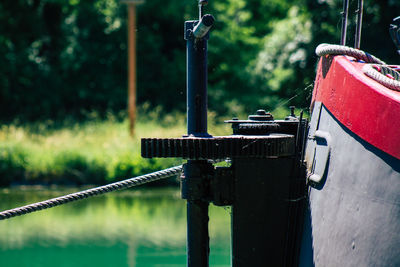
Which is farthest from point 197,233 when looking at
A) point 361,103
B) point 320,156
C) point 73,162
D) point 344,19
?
point 73,162

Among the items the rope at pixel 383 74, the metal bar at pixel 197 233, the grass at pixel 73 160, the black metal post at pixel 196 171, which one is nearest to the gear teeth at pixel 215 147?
the black metal post at pixel 196 171

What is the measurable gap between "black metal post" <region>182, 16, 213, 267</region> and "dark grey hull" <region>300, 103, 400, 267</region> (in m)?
0.45

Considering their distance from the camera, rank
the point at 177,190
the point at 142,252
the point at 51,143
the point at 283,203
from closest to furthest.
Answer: the point at 283,203 < the point at 142,252 < the point at 177,190 < the point at 51,143

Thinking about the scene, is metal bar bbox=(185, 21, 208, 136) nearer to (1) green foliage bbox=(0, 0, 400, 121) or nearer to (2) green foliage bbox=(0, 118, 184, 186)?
(2) green foliage bbox=(0, 118, 184, 186)

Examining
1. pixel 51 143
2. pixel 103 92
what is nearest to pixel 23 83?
pixel 103 92

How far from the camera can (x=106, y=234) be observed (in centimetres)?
761

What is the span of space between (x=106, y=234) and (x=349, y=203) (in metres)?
5.50

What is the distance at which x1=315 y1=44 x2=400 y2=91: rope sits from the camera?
7.71 feet

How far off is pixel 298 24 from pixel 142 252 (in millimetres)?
15565

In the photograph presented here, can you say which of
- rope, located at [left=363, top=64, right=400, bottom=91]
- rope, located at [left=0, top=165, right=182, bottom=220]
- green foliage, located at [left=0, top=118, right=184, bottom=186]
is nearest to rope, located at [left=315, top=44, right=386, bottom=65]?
rope, located at [left=363, top=64, right=400, bottom=91]

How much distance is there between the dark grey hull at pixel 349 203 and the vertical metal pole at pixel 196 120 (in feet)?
1.45

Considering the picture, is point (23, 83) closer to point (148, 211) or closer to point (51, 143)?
point (51, 143)

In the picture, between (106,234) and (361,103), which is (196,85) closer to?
(361,103)

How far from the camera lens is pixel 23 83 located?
2141 centimetres
